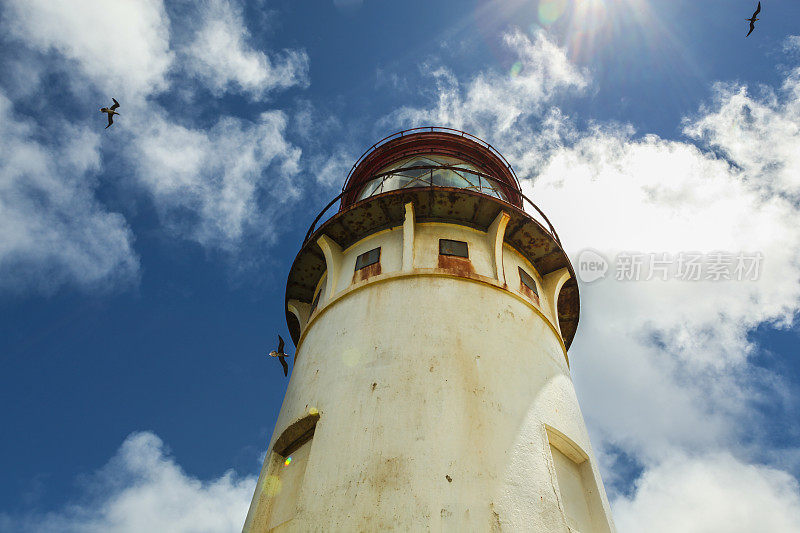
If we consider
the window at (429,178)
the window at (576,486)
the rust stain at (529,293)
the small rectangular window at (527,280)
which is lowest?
the window at (576,486)

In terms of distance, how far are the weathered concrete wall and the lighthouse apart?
0.08 feet

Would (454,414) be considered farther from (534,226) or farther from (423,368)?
(534,226)

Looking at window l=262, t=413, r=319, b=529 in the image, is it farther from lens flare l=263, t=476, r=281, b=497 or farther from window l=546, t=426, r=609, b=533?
window l=546, t=426, r=609, b=533

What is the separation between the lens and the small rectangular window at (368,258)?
37.5ft

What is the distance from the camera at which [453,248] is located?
11.3 meters

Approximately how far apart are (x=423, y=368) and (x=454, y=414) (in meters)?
1.00

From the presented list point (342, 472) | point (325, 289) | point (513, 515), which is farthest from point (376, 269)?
point (513, 515)

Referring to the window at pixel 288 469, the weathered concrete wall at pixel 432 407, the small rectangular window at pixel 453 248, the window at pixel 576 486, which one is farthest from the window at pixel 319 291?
the window at pixel 576 486

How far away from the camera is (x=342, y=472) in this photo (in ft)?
24.1

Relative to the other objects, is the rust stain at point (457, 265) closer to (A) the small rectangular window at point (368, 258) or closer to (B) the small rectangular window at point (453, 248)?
(B) the small rectangular window at point (453, 248)

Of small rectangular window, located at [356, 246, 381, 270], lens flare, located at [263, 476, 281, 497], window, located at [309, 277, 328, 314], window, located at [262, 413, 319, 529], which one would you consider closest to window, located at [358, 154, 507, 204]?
small rectangular window, located at [356, 246, 381, 270]

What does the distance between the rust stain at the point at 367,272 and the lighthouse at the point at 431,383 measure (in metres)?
0.04

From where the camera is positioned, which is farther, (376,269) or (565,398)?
(376,269)

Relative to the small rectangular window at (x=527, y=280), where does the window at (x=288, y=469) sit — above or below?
below
